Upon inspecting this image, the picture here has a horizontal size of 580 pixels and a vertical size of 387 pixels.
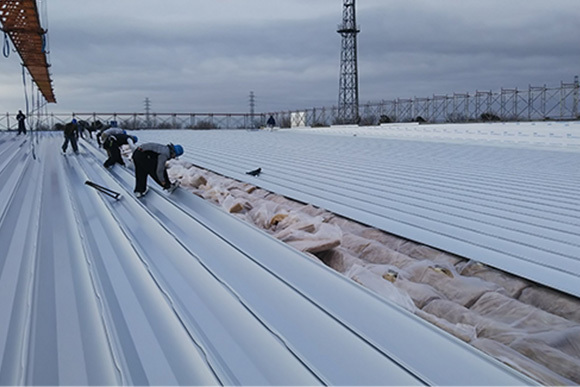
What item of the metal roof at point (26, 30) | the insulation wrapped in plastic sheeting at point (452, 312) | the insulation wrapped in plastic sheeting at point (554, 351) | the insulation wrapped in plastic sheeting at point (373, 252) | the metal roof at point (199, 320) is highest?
the metal roof at point (26, 30)

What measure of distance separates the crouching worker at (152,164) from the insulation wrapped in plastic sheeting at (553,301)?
4279mm

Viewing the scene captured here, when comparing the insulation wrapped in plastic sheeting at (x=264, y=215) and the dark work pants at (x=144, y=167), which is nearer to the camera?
the insulation wrapped in plastic sheeting at (x=264, y=215)

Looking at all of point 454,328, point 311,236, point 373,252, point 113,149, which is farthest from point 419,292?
point 113,149

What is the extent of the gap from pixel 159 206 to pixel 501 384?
4.19 m

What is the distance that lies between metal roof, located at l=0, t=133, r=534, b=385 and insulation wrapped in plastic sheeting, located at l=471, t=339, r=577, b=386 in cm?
29

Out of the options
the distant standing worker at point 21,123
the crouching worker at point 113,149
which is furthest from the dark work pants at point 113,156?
the distant standing worker at point 21,123

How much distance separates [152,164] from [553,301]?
4.67 m

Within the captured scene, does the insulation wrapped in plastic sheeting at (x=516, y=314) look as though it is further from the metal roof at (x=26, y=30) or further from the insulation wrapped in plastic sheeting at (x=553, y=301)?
the metal roof at (x=26, y=30)

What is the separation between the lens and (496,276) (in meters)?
3.26

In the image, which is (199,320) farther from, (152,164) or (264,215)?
(152,164)

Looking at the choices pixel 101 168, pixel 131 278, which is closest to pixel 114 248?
pixel 131 278

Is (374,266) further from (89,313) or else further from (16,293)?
(16,293)

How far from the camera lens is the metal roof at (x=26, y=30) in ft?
37.4

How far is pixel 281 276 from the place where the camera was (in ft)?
9.69
